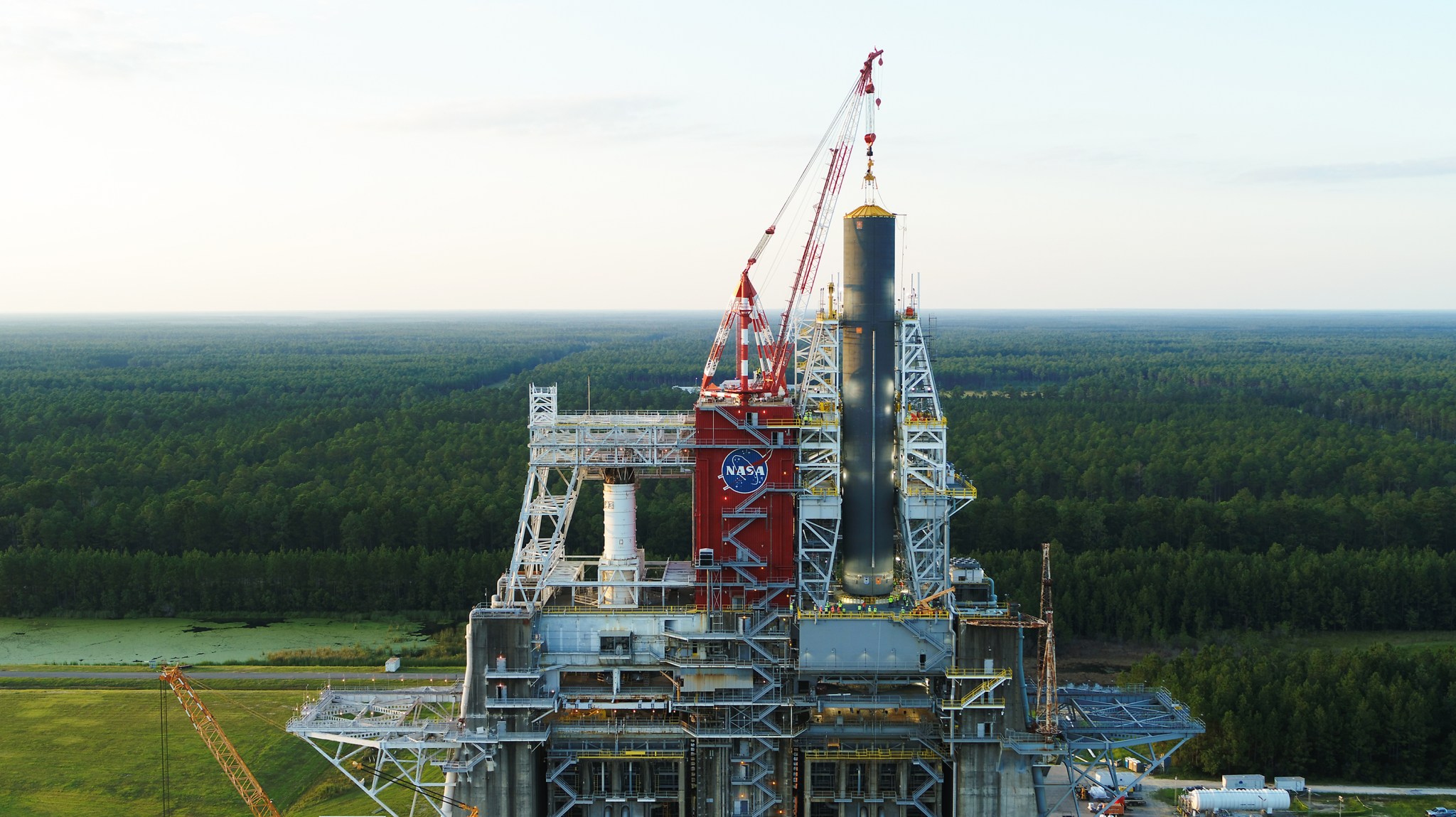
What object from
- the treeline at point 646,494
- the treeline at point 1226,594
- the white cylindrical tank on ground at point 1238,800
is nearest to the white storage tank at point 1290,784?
the white cylindrical tank on ground at point 1238,800

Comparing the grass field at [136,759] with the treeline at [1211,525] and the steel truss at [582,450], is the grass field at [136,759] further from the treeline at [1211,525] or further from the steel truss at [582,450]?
the treeline at [1211,525]

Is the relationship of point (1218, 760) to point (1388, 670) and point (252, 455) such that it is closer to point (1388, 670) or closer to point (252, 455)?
point (1388, 670)

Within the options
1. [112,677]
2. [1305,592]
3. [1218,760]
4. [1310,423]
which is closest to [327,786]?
[112,677]

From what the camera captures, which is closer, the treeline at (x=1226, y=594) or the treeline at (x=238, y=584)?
the treeline at (x=1226, y=594)

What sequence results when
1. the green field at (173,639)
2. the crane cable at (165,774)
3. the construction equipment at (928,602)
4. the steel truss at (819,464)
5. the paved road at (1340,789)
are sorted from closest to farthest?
the construction equipment at (928,602) → the steel truss at (819,464) → the crane cable at (165,774) → the paved road at (1340,789) → the green field at (173,639)

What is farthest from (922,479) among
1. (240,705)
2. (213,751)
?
(240,705)

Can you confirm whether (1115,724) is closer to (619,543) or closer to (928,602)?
(928,602)
